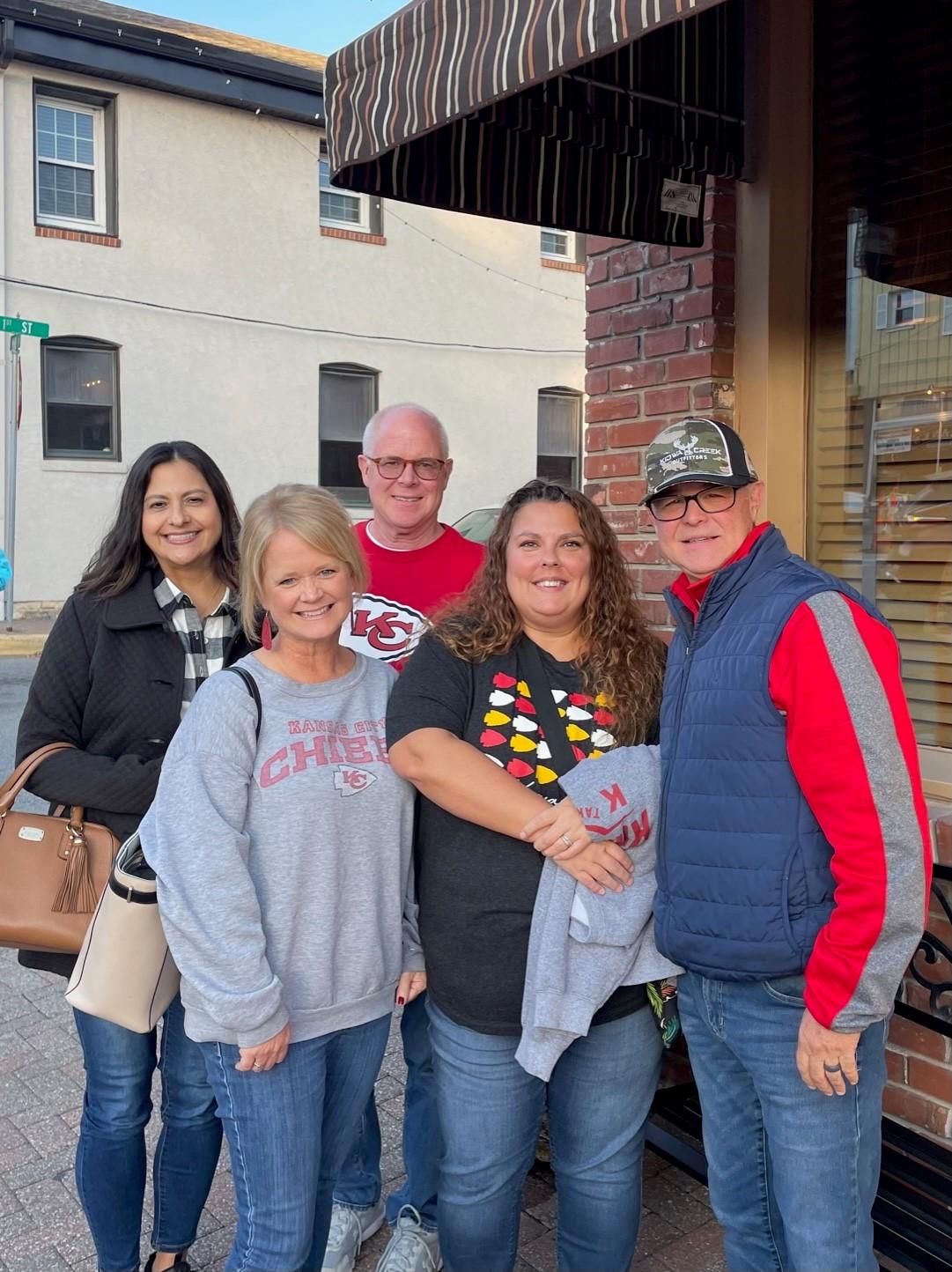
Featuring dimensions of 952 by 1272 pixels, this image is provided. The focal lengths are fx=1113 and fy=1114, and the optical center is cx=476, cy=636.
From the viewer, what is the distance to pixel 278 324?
1606cm

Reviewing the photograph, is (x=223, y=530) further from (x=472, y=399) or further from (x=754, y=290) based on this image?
(x=472, y=399)

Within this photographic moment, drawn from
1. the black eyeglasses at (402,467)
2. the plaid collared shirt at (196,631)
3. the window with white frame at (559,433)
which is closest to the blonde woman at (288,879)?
the plaid collared shirt at (196,631)

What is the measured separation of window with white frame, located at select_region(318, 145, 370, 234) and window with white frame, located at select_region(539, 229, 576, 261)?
295cm

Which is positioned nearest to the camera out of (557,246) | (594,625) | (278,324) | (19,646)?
(594,625)

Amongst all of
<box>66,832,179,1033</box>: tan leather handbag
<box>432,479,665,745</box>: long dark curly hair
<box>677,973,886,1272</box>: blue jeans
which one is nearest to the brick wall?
<box>432,479,665,745</box>: long dark curly hair

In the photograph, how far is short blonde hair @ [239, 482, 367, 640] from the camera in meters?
2.25

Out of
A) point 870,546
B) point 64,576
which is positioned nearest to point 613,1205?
point 870,546

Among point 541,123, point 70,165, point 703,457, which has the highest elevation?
point 70,165

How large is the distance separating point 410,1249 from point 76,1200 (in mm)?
1005

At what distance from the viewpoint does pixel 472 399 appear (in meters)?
17.7

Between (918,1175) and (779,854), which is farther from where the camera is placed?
(918,1175)

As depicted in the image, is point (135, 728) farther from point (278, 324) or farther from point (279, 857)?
point (278, 324)

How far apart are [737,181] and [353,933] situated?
2320 mm

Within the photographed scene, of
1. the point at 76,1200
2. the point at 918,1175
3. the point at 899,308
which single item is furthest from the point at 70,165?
the point at 918,1175
